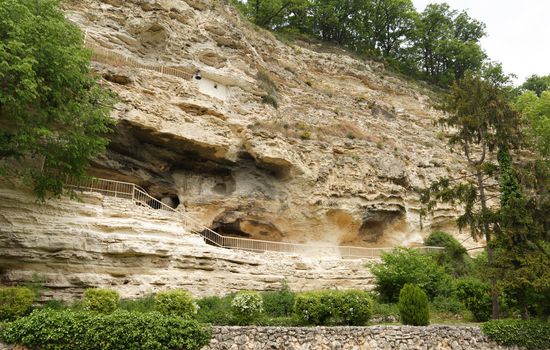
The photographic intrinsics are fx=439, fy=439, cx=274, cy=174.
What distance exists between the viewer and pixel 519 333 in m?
14.6

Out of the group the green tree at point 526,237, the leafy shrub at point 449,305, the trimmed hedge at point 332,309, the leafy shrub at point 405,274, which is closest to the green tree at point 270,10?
the leafy shrub at point 405,274

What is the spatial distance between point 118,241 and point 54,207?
8.65 feet

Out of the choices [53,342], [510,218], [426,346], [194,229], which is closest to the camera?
[53,342]

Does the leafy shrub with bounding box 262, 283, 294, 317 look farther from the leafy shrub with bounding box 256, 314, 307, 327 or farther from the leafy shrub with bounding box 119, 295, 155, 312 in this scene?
the leafy shrub with bounding box 119, 295, 155, 312

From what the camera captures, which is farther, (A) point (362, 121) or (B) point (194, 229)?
(A) point (362, 121)

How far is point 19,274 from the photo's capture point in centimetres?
1491

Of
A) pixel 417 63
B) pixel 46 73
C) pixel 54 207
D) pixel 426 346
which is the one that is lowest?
pixel 426 346

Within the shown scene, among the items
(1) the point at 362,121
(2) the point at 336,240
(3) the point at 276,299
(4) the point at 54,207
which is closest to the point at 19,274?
(4) the point at 54,207

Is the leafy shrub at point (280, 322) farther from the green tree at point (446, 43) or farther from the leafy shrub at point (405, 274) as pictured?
the green tree at point (446, 43)

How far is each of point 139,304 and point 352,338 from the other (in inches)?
284

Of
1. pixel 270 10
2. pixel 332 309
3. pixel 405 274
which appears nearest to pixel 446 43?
pixel 270 10

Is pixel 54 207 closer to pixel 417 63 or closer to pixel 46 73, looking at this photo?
pixel 46 73

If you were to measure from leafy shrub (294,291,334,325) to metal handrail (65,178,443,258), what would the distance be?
661cm

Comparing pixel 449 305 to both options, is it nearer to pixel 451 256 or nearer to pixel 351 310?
pixel 451 256
